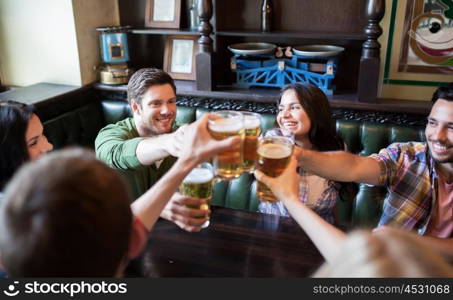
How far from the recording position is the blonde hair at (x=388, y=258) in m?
0.62

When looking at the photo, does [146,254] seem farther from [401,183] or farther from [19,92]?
[19,92]

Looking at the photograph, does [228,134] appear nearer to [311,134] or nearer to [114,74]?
[311,134]

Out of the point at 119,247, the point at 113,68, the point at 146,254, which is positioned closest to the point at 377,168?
the point at 146,254

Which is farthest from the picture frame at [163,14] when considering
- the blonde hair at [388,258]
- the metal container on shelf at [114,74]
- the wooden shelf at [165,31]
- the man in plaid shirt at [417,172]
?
the blonde hair at [388,258]

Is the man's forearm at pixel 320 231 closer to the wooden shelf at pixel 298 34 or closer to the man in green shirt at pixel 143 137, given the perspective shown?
the man in green shirt at pixel 143 137

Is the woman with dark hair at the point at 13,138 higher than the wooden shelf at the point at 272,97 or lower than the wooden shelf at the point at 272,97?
higher

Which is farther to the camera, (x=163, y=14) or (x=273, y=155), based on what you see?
(x=163, y=14)

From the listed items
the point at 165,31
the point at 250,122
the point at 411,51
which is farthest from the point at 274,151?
the point at 165,31

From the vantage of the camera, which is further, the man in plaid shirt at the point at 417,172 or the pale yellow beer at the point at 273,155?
the man in plaid shirt at the point at 417,172

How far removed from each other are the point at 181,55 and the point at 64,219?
7.63ft

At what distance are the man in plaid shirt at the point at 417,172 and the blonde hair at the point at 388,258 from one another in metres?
0.78

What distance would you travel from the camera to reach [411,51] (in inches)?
94.5

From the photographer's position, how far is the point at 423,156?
169cm

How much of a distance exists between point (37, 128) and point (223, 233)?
777mm
